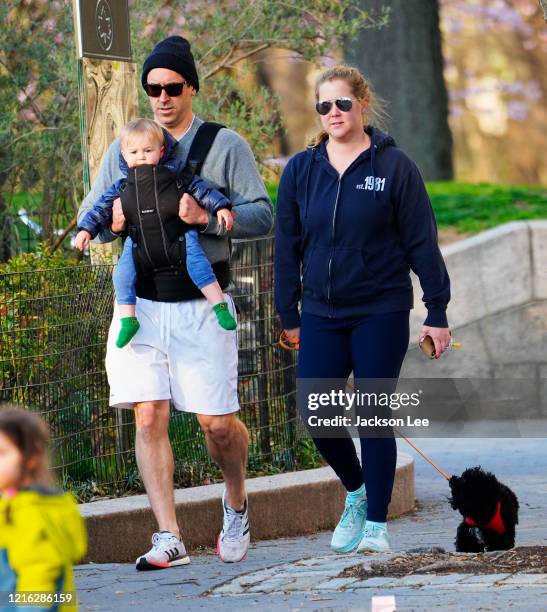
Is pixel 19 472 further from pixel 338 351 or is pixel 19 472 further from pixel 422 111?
pixel 422 111

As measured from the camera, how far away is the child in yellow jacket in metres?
3.60

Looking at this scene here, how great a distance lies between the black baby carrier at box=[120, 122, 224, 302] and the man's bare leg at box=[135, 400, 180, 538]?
19.2 inches

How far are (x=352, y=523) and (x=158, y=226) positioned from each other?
149 centimetres

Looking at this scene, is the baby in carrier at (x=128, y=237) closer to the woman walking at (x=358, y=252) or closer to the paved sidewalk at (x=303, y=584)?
the woman walking at (x=358, y=252)

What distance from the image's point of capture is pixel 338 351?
5984 mm

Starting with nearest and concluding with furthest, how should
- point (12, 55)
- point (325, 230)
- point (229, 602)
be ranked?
point (229, 602) → point (325, 230) → point (12, 55)

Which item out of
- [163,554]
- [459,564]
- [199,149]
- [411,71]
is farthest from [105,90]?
[411,71]

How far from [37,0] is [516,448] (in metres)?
4.54

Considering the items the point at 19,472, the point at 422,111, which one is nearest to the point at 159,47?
the point at 19,472

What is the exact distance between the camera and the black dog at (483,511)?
20.7 feet

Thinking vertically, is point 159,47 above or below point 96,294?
above

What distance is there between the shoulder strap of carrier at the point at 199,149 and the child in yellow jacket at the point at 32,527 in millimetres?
2419

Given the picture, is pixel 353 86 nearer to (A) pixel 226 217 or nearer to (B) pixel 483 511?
(A) pixel 226 217

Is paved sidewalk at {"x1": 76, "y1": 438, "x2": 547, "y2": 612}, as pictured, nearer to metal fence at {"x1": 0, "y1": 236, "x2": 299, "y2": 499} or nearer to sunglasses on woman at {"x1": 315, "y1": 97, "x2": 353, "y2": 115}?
metal fence at {"x1": 0, "y1": 236, "x2": 299, "y2": 499}
